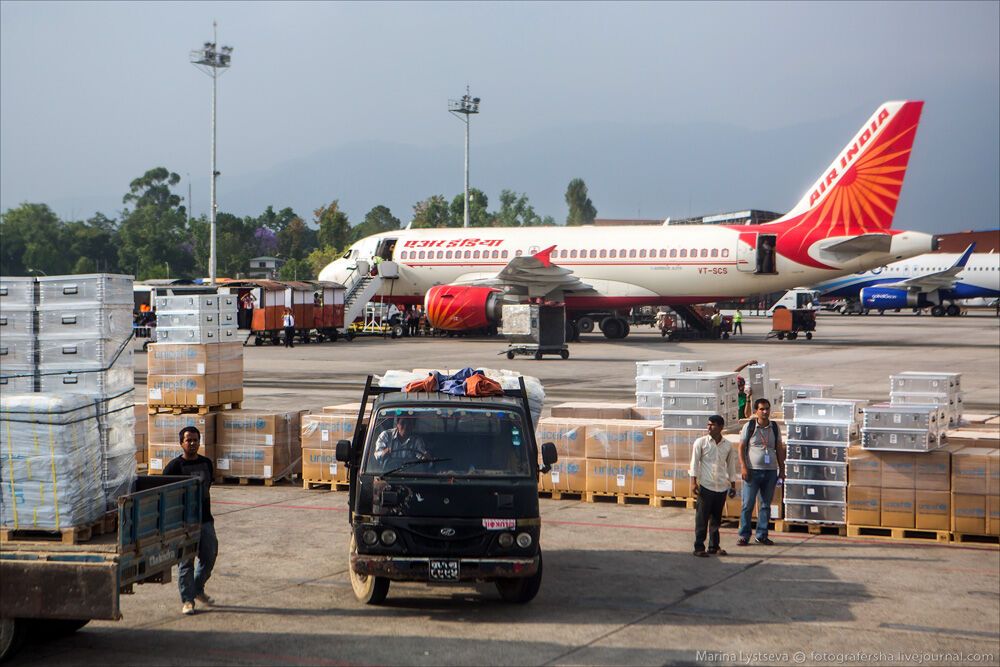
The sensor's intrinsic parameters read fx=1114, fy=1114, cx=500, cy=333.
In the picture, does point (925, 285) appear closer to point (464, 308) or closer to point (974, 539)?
point (464, 308)

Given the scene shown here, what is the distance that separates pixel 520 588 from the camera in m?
10.7

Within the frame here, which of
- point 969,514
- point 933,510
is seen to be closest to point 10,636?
point 933,510

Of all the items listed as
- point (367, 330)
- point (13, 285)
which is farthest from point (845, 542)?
point (367, 330)

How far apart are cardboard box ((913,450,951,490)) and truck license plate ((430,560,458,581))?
6956 mm

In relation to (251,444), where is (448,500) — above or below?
above

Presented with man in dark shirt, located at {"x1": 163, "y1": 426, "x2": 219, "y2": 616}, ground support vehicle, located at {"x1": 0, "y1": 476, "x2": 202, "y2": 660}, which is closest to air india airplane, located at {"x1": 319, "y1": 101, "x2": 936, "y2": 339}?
man in dark shirt, located at {"x1": 163, "y1": 426, "x2": 219, "y2": 616}

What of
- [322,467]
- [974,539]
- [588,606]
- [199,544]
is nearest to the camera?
[199,544]

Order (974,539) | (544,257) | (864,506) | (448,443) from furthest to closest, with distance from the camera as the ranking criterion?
(544,257) → (864,506) → (974,539) → (448,443)

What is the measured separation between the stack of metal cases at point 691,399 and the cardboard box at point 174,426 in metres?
7.15

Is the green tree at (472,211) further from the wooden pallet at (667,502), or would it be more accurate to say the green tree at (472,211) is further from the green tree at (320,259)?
the wooden pallet at (667,502)

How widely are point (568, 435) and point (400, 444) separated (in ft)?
19.4

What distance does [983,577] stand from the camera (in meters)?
12.2

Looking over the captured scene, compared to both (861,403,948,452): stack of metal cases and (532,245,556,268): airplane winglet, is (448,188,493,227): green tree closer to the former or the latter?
(532,245,556,268): airplane winglet

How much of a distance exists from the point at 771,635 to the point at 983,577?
3712 millimetres
